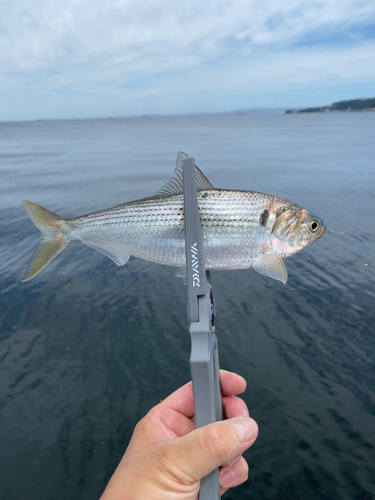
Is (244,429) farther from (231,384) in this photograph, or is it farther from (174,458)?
(231,384)

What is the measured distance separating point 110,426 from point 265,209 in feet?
26.5

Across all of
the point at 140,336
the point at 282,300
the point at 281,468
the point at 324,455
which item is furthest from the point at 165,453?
the point at 282,300

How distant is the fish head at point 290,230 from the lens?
2748 mm

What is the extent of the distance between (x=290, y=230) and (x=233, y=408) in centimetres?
243

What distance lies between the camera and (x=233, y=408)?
387cm

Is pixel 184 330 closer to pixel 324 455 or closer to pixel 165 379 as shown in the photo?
pixel 165 379

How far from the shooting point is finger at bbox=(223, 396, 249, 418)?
12.5 feet

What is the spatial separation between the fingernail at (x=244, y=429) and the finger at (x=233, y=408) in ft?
3.78

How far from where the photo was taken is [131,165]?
142 feet

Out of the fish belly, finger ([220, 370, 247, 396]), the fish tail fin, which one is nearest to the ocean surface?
finger ([220, 370, 247, 396])

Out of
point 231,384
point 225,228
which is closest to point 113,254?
point 225,228

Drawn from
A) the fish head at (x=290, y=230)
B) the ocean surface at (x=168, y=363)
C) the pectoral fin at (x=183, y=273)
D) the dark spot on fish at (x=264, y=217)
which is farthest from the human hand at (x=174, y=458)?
the ocean surface at (x=168, y=363)

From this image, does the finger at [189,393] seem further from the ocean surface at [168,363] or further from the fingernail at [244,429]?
the ocean surface at [168,363]

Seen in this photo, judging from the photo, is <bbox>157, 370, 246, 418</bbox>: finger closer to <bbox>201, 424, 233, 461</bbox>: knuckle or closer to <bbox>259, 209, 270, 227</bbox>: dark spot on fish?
<bbox>201, 424, 233, 461</bbox>: knuckle
